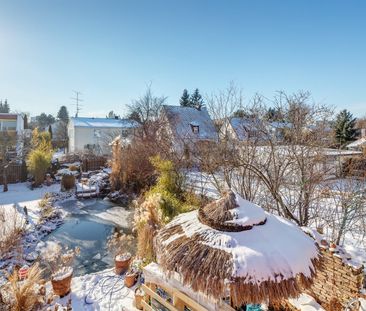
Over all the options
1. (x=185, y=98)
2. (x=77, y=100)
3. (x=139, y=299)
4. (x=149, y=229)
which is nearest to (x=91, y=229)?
(x=149, y=229)

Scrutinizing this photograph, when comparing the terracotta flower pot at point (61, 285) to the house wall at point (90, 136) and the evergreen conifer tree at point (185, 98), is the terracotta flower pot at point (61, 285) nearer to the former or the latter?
the house wall at point (90, 136)

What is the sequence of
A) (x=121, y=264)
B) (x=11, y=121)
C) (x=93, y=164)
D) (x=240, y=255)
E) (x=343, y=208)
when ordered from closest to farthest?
(x=240, y=255), (x=343, y=208), (x=121, y=264), (x=93, y=164), (x=11, y=121)

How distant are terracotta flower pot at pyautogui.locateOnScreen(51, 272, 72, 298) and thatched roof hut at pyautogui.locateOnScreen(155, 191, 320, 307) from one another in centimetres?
333

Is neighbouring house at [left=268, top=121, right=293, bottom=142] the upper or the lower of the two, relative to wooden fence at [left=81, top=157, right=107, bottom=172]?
upper

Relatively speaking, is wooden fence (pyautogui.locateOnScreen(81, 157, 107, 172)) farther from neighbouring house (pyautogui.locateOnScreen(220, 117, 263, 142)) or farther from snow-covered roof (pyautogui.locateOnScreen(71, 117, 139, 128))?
neighbouring house (pyautogui.locateOnScreen(220, 117, 263, 142))

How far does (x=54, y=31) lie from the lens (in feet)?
27.9

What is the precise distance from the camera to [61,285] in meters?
5.16

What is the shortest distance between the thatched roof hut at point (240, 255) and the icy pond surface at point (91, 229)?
17.2 ft

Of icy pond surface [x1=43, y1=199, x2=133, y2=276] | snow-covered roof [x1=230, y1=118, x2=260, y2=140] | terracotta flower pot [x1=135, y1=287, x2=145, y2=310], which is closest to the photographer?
terracotta flower pot [x1=135, y1=287, x2=145, y2=310]

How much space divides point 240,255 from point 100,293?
171 inches

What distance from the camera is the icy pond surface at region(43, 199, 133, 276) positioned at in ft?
24.2

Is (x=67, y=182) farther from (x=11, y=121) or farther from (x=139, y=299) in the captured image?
(x=11, y=121)

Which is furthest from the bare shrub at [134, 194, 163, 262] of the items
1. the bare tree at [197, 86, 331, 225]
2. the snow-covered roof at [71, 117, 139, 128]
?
the snow-covered roof at [71, 117, 139, 128]

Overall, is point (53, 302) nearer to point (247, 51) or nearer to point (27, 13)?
point (27, 13)
